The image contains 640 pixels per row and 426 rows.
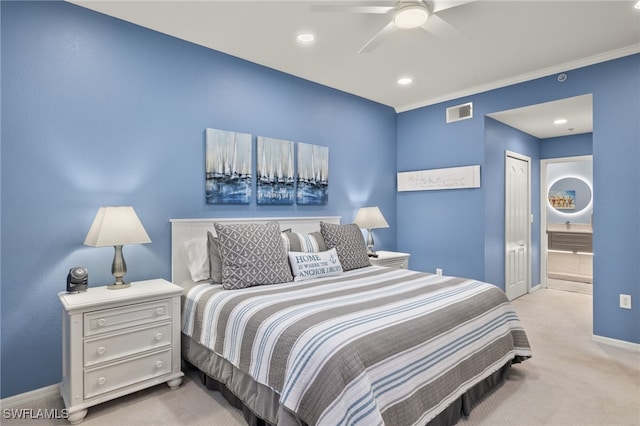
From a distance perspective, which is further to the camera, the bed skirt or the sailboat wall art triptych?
the sailboat wall art triptych

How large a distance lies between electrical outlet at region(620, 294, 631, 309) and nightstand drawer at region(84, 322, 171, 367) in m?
3.89

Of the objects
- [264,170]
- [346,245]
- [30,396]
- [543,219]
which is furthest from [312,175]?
[543,219]

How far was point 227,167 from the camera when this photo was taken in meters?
3.23

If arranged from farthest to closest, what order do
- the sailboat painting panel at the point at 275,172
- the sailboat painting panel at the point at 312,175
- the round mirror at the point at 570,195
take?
1. the round mirror at the point at 570,195
2. the sailboat painting panel at the point at 312,175
3. the sailboat painting panel at the point at 275,172

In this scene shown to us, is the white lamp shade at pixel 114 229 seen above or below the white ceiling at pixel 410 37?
below

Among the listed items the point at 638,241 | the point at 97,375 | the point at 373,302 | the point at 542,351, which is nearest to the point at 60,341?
the point at 97,375

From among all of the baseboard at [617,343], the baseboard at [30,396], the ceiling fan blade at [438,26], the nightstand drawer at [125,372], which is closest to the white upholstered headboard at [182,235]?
the nightstand drawer at [125,372]

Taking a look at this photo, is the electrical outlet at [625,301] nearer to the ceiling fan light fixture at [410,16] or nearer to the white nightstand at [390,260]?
the white nightstand at [390,260]

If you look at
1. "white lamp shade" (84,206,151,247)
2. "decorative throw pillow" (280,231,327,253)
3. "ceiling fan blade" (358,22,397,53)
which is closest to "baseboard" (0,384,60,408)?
"white lamp shade" (84,206,151,247)

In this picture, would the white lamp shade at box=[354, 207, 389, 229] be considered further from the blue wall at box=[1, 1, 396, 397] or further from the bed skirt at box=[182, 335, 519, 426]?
the bed skirt at box=[182, 335, 519, 426]

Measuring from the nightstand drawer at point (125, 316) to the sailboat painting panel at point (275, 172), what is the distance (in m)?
1.42

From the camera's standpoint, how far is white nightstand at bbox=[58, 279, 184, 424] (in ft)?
6.72

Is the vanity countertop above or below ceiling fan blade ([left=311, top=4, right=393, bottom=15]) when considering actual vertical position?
below

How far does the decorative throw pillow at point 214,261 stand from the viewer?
2.70 m
